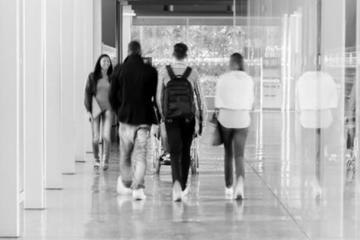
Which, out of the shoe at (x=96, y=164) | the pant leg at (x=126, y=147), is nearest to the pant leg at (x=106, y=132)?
the shoe at (x=96, y=164)

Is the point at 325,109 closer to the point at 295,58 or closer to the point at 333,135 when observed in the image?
the point at 333,135

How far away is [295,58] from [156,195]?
338cm

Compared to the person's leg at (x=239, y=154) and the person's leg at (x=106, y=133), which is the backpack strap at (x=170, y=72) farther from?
the person's leg at (x=106, y=133)

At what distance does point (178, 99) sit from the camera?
10789 mm

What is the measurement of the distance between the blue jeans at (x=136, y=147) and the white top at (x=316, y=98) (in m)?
2.75

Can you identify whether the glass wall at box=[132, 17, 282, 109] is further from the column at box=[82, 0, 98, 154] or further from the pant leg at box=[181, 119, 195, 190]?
the pant leg at box=[181, 119, 195, 190]

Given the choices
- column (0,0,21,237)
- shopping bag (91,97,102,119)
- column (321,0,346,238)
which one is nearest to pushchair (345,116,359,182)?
column (321,0,346,238)

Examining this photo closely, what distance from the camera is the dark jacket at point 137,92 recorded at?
1095cm

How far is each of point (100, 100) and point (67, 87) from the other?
1.96 feet

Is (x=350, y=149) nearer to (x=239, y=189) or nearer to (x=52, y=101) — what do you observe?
(x=239, y=189)

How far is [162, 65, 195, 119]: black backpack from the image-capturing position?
10.8 metres

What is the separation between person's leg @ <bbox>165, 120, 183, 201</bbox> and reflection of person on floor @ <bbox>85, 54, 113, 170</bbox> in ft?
12.7

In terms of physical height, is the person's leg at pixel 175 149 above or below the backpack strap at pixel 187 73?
A: below

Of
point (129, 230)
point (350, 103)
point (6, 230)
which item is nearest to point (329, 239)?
point (350, 103)
